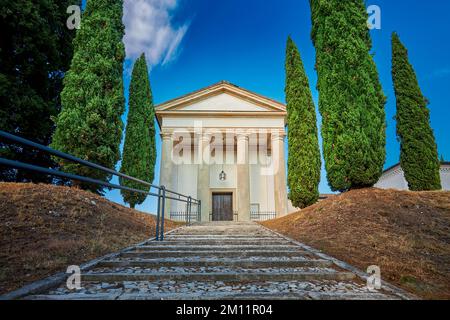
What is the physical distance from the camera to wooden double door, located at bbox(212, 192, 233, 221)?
1633 cm

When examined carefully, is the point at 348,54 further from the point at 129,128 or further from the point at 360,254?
the point at 129,128

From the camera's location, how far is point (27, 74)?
10.1m

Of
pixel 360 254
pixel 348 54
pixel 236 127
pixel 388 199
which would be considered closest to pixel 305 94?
pixel 348 54

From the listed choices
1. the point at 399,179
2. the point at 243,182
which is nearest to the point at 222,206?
the point at 243,182

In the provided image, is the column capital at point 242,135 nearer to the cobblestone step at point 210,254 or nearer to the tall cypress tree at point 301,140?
the tall cypress tree at point 301,140

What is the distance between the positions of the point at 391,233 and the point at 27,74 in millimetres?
12738

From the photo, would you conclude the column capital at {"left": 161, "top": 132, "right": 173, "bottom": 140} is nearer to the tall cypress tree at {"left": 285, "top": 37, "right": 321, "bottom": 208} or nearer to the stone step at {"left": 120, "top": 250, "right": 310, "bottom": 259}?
the tall cypress tree at {"left": 285, "top": 37, "right": 321, "bottom": 208}

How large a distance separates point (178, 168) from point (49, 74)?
833cm

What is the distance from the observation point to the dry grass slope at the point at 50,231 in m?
2.57

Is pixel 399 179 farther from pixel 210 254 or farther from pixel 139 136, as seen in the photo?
pixel 210 254

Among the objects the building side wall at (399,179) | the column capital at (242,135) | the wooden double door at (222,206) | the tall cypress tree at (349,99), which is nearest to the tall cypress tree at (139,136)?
the wooden double door at (222,206)

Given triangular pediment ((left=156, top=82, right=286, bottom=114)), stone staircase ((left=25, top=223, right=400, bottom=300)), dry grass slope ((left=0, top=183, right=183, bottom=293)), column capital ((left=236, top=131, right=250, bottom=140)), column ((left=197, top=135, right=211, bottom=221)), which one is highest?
triangular pediment ((left=156, top=82, right=286, bottom=114))

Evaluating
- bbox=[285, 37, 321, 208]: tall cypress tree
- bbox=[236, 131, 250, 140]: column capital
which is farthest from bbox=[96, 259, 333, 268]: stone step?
bbox=[236, 131, 250, 140]: column capital

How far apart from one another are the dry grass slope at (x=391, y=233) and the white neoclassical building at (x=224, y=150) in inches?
294
